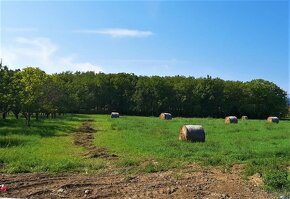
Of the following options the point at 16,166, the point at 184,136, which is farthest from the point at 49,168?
the point at 184,136

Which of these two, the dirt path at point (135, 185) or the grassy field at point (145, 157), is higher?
the grassy field at point (145, 157)

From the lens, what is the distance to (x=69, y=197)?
32.8 ft

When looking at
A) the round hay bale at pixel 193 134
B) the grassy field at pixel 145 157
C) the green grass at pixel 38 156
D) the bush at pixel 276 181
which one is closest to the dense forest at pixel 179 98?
the round hay bale at pixel 193 134

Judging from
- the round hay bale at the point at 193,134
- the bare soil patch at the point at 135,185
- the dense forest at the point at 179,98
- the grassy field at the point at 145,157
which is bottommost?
the bare soil patch at the point at 135,185

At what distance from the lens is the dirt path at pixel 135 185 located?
10.4 m

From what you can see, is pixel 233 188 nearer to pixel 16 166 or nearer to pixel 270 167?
pixel 270 167

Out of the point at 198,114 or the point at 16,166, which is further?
the point at 198,114

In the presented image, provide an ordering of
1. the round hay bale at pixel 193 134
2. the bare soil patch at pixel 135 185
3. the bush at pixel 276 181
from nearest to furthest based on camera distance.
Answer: the bare soil patch at pixel 135 185 < the bush at pixel 276 181 < the round hay bale at pixel 193 134

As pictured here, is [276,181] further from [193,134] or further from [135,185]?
[193,134]

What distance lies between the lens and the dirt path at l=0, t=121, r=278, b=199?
10375 millimetres

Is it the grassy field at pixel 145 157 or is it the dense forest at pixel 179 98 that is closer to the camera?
the grassy field at pixel 145 157

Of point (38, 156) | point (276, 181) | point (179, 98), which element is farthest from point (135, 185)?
point (179, 98)

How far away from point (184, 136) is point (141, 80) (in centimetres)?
8891

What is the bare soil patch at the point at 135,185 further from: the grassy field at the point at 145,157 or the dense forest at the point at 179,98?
the dense forest at the point at 179,98
